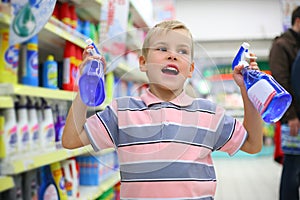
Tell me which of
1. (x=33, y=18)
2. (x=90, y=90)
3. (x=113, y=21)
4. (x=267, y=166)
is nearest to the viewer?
(x=90, y=90)

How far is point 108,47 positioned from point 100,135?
0.80 feet

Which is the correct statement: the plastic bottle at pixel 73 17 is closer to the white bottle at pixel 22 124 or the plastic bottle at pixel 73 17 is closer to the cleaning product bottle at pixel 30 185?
the white bottle at pixel 22 124

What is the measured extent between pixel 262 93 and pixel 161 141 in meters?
0.28

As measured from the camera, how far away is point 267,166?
6.33m

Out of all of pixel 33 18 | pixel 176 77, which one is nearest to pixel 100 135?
pixel 176 77

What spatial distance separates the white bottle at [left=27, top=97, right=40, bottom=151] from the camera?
5.89 feet

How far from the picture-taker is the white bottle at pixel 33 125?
1.79 m

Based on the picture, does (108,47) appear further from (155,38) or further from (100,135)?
(100,135)

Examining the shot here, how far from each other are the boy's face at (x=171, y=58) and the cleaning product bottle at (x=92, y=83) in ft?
0.48

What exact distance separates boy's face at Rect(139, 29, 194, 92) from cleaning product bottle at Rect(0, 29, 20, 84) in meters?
0.79

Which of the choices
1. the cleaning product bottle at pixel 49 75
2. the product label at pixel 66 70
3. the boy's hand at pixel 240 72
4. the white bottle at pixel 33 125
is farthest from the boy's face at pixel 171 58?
the product label at pixel 66 70

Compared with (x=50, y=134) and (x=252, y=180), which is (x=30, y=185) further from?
(x=252, y=180)

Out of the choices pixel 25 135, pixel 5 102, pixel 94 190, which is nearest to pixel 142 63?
pixel 5 102

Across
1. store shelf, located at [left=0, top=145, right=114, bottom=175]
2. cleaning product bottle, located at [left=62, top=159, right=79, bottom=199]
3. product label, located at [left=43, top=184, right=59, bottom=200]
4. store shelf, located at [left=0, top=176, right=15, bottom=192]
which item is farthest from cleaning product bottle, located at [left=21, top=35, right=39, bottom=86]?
cleaning product bottle, located at [left=62, top=159, right=79, bottom=199]
